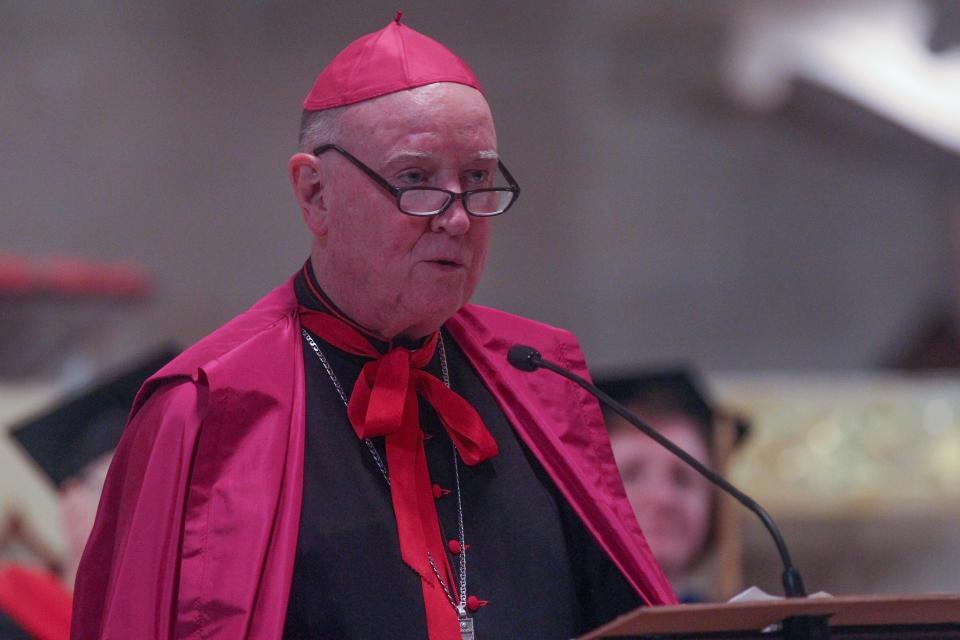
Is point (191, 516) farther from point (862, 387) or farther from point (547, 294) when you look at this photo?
point (547, 294)

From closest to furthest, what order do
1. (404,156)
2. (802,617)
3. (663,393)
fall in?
(802,617) → (404,156) → (663,393)

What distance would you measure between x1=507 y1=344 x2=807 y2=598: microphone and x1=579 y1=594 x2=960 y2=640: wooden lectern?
0.09m

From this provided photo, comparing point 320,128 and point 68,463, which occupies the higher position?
point 320,128

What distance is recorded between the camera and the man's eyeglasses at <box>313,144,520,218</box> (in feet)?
6.39

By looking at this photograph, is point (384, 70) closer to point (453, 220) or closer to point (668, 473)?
point (453, 220)

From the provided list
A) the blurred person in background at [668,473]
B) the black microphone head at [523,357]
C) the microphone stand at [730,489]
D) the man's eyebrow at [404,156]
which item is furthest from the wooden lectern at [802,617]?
the blurred person in background at [668,473]

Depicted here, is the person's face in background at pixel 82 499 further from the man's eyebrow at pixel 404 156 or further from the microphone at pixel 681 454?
the man's eyebrow at pixel 404 156

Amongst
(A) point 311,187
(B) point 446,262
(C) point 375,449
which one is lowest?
(C) point 375,449

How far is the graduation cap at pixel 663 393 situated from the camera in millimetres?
3924

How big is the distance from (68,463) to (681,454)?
1.82 meters

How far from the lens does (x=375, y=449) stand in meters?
2.06

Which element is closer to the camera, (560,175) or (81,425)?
(81,425)

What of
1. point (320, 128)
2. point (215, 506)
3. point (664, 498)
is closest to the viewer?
point (215, 506)

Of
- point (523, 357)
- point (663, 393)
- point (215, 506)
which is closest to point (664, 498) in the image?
point (663, 393)
